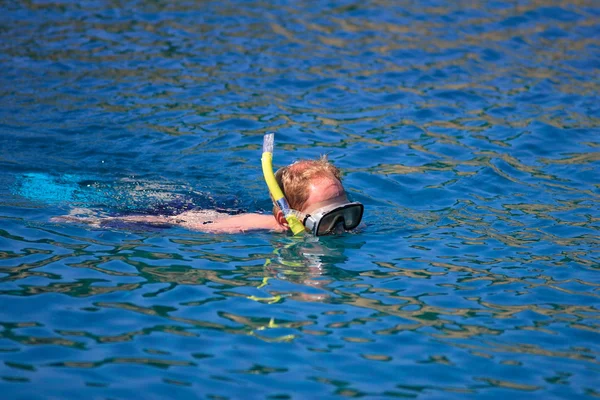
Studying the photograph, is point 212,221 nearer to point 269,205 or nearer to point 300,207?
point 300,207

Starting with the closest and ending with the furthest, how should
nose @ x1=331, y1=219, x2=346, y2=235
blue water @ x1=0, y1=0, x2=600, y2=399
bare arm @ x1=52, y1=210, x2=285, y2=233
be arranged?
blue water @ x1=0, y1=0, x2=600, y2=399, nose @ x1=331, y1=219, x2=346, y2=235, bare arm @ x1=52, y1=210, x2=285, y2=233

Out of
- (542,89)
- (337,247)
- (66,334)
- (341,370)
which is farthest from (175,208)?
(542,89)

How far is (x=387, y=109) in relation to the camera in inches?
334

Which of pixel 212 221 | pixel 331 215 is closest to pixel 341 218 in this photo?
pixel 331 215

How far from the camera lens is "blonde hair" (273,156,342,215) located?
520cm

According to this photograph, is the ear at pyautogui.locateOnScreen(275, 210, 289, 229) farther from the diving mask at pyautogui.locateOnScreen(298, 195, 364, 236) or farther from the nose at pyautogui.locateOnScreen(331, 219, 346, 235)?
the nose at pyautogui.locateOnScreen(331, 219, 346, 235)

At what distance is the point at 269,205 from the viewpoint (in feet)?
20.8

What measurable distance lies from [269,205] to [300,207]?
3.75 ft

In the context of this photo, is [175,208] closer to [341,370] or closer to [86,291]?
[86,291]

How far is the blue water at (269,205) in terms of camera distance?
12.1ft

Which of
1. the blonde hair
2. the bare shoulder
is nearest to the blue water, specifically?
the bare shoulder

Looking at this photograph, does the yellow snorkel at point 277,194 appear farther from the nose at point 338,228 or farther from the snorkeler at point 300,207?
the nose at point 338,228

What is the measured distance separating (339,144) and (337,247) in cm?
252

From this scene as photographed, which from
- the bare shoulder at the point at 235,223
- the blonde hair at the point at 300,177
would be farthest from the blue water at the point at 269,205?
the blonde hair at the point at 300,177
